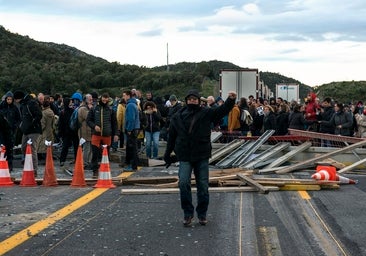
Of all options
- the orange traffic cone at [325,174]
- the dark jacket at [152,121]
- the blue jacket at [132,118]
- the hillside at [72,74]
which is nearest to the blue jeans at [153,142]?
the dark jacket at [152,121]

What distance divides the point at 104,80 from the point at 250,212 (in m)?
55.0

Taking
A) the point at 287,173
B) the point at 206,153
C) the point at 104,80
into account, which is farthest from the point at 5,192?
the point at 104,80

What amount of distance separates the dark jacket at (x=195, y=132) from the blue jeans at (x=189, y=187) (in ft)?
0.42

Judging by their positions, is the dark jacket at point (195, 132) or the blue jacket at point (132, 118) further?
the blue jacket at point (132, 118)

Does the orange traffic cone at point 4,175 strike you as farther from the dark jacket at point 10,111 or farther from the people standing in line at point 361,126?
the people standing in line at point 361,126

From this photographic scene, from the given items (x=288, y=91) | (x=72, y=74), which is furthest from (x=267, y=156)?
(x=72, y=74)

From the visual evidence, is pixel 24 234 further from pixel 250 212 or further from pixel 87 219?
pixel 250 212

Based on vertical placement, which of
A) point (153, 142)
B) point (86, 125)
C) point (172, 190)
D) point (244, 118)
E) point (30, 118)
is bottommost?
point (172, 190)

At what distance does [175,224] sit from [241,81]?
64.8ft

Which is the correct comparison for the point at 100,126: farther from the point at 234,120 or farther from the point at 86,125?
the point at 234,120

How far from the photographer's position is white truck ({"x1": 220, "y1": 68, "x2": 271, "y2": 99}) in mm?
27016

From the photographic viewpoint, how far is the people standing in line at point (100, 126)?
1304cm

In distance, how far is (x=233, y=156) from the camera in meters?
16.0

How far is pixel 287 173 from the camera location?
46.4ft
